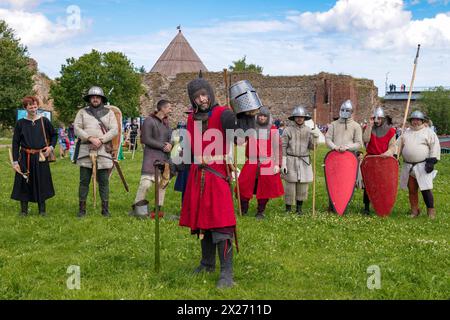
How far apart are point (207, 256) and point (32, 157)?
148 inches

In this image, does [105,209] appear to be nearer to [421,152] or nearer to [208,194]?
[208,194]

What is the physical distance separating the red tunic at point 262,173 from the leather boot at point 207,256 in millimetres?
3014

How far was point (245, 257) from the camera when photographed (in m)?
5.46

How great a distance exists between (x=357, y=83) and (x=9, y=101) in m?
23.7

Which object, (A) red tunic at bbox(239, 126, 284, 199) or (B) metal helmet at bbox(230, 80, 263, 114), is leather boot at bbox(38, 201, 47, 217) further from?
(B) metal helmet at bbox(230, 80, 263, 114)

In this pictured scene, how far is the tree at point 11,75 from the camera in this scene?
25172 millimetres

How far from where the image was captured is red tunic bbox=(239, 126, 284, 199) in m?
→ 8.02

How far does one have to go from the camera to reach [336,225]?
23.6 ft

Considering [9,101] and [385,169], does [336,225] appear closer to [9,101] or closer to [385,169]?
[385,169]

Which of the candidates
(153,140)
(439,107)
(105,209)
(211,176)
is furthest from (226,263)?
(439,107)

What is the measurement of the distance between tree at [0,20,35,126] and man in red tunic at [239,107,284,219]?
1952cm

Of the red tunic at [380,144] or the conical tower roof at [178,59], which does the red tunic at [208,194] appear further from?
the conical tower roof at [178,59]
